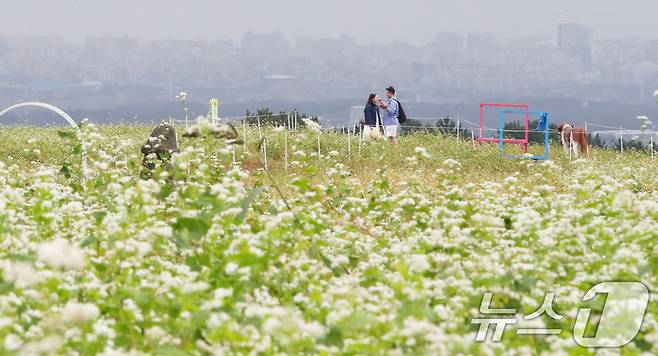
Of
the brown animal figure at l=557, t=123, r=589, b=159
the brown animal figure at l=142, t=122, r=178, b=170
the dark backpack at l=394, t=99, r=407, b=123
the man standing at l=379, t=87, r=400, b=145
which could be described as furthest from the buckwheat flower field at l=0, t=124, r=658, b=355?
the brown animal figure at l=557, t=123, r=589, b=159

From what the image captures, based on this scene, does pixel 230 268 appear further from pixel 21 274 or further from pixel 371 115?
pixel 371 115

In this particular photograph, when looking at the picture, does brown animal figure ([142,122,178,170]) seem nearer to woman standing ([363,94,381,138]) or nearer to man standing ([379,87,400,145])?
man standing ([379,87,400,145])

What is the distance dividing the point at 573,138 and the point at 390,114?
4336mm

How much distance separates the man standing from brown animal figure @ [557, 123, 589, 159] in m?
3.94

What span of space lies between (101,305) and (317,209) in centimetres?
313

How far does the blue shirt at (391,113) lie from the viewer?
23344 millimetres

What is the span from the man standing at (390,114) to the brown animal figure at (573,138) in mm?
3942

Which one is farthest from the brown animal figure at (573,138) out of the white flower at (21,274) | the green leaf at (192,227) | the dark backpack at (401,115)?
the white flower at (21,274)

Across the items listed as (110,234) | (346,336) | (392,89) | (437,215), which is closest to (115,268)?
(110,234)

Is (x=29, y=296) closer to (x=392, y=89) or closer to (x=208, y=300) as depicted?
(x=208, y=300)

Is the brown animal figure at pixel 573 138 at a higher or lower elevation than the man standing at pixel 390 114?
lower

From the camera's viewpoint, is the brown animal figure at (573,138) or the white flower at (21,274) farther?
the brown animal figure at (573,138)

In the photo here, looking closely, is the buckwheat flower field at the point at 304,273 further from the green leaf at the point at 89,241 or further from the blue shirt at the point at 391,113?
the blue shirt at the point at 391,113

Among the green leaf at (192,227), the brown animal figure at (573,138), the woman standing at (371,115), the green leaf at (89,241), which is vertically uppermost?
the green leaf at (192,227)
